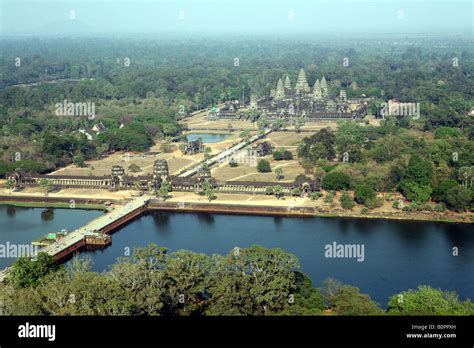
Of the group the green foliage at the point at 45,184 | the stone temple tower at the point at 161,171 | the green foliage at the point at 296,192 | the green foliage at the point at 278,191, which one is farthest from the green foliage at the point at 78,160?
the green foliage at the point at 296,192

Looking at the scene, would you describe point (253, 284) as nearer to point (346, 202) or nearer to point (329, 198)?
point (346, 202)

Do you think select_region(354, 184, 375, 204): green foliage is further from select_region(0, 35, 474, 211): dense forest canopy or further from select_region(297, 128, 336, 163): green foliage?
select_region(297, 128, 336, 163): green foliage

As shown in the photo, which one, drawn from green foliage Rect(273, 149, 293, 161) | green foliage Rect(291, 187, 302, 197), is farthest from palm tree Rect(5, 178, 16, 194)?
green foliage Rect(273, 149, 293, 161)

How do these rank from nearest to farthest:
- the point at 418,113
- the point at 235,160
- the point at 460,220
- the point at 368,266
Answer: the point at 368,266 < the point at 460,220 < the point at 235,160 < the point at 418,113

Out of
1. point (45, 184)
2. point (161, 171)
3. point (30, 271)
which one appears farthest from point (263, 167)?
point (30, 271)
